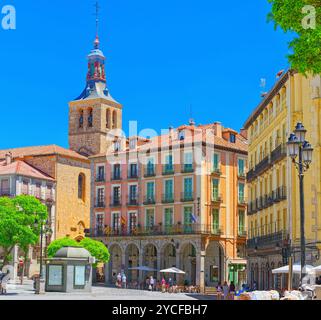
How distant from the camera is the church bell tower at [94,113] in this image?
307ft

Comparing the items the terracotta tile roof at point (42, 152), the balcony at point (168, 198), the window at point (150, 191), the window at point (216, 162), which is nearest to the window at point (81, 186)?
the terracotta tile roof at point (42, 152)

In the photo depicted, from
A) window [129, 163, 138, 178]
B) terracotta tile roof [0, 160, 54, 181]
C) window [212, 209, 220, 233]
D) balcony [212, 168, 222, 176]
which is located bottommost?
window [212, 209, 220, 233]

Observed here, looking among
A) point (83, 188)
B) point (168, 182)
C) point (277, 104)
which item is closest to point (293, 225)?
point (277, 104)

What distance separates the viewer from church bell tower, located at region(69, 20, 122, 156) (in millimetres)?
93625

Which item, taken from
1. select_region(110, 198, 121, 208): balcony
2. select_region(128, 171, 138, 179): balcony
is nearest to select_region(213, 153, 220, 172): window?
select_region(128, 171, 138, 179): balcony

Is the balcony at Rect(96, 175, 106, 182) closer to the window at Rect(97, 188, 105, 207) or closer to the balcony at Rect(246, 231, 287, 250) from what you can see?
the window at Rect(97, 188, 105, 207)

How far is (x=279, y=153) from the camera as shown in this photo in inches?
1705

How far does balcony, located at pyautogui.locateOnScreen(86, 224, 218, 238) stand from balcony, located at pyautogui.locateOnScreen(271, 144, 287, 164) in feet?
68.5

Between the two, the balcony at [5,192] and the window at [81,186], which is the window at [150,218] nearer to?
the balcony at [5,192]

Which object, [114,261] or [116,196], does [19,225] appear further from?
[114,261]

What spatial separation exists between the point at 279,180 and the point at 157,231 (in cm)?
2560

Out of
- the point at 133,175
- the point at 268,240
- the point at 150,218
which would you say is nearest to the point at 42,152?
the point at 133,175

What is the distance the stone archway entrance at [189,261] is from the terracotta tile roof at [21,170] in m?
21.3
